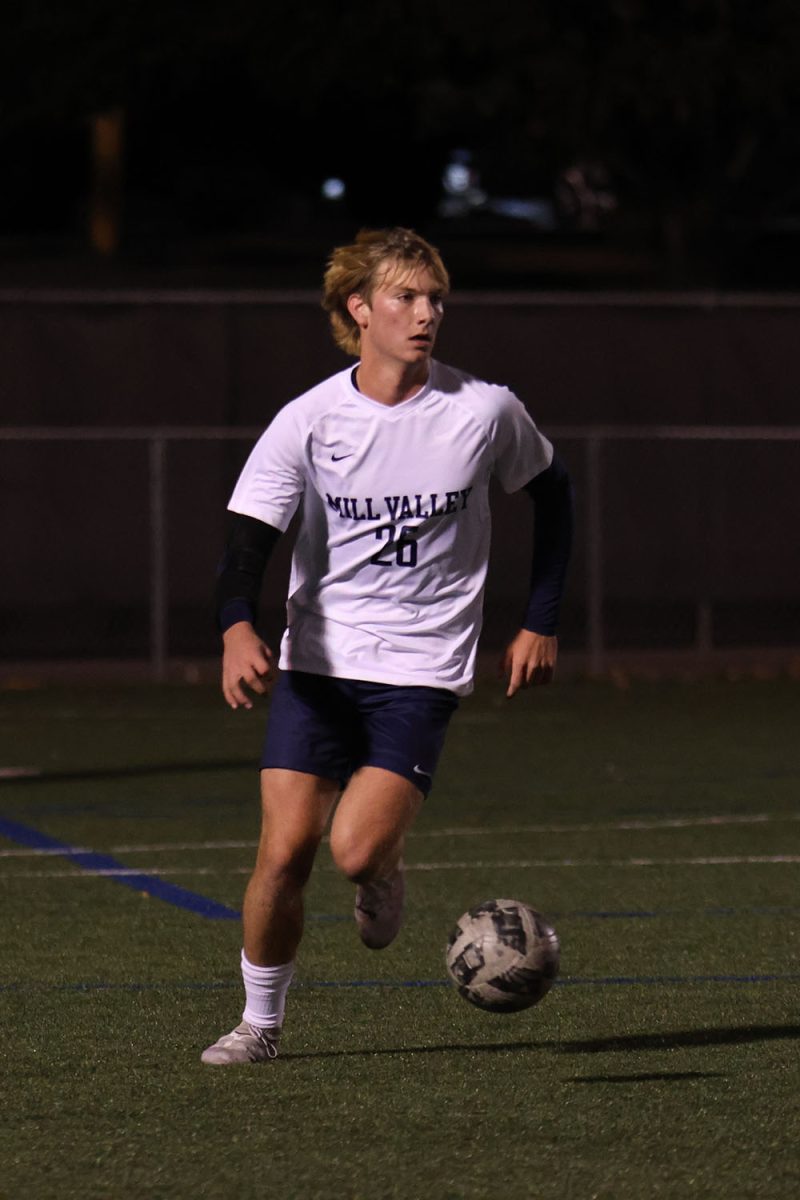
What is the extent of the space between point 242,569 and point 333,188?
42.3m

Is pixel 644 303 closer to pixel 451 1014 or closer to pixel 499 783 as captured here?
pixel 499 783

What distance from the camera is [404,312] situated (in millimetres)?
6379

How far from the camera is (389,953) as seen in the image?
8172 millimetres

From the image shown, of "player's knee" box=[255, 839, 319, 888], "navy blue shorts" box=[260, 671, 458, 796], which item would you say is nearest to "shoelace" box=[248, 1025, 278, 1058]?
"player's knee" box=[255, 839, 319, 888]

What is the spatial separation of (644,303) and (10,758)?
27.6 feet

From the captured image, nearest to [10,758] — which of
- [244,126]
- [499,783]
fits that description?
[499,783]

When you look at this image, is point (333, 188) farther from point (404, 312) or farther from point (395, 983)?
point (404, 312)

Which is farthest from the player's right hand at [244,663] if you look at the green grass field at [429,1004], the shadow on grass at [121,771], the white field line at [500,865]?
the shadow on grass at [121,771]

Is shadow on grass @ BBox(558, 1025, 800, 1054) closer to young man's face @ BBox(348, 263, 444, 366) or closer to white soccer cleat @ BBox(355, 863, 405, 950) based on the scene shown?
white soccer cleat @ BBox(355, 863, 405, 950)

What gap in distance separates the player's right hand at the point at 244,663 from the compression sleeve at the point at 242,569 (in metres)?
0.05

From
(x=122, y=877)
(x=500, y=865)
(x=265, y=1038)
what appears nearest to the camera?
(x=265, y=1038)

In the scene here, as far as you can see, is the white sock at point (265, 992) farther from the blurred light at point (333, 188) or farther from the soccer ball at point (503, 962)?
the blurred light at point (333, 188)

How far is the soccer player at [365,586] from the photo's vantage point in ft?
20.9

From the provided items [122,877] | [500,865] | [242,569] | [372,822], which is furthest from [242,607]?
[500,865]
